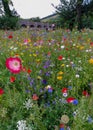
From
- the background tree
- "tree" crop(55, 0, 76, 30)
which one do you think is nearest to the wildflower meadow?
the background tree

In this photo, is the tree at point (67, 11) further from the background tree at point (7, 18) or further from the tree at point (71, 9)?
the background tree at point (7, 18)

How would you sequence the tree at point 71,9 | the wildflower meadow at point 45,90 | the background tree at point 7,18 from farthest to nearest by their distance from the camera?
1. the tree at point 71,9
2. the background tree at point 7,18
3. the wildflower meadow at point 45,90

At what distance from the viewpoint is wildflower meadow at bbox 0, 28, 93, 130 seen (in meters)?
2.34

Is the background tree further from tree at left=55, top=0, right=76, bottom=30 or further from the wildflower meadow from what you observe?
the wildflower meadow

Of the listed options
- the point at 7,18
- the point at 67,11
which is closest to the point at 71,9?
the point at 67,11

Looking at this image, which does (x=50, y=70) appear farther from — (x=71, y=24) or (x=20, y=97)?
(x=71, y=24)

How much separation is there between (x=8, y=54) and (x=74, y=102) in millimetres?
2000

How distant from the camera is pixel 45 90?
3084mm

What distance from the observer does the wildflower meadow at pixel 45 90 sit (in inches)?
92.0

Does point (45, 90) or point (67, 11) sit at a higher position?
point (45, 90)

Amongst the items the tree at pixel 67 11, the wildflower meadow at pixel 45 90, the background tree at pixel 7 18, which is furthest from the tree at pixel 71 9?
the wildflower meadow at pixel 45 90

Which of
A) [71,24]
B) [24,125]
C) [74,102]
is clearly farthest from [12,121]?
[71,24]

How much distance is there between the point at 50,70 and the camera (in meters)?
3.75

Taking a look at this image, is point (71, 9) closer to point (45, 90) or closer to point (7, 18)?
point (7, 18)
